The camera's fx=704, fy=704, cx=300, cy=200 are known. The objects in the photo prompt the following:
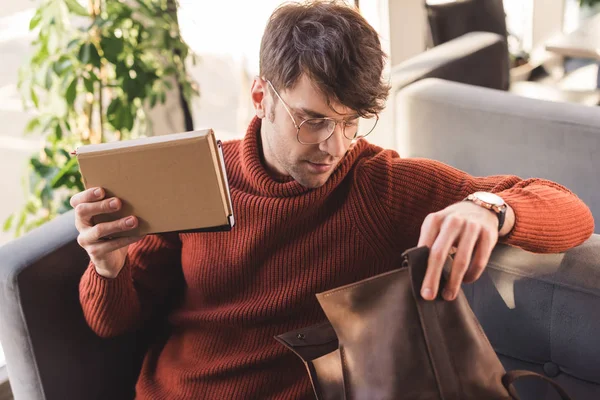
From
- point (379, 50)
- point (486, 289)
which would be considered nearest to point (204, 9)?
point (379, 50)

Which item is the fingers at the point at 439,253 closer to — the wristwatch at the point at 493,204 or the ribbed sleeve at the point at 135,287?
the wristwatch at the point at 493,204

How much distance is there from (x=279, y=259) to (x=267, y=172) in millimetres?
165

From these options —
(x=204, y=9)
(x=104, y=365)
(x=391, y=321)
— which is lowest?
(x=104, y=365)

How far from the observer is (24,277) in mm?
1240

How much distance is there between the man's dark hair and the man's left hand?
0.84 feet

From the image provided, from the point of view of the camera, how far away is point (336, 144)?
1155 millimetres

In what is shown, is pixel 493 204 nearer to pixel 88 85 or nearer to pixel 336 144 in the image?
pixel 336 144

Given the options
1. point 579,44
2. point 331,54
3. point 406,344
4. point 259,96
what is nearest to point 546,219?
point 406,344

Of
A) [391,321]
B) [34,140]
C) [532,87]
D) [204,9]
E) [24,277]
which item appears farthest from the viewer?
A: [532,87]

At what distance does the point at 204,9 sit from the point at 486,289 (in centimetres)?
169

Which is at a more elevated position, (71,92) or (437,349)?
(71,92)

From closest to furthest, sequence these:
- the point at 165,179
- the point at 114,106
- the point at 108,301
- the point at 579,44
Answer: the point at 165,179
the point at 108,301
the point at 114,106
the point at 579,44

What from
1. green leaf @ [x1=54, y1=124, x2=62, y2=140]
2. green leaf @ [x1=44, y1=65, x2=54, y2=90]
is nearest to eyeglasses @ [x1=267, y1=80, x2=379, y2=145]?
green leaf @ [x1=44, y1=65, x2=54, y2=90]

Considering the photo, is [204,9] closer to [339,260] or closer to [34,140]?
[34,140]
